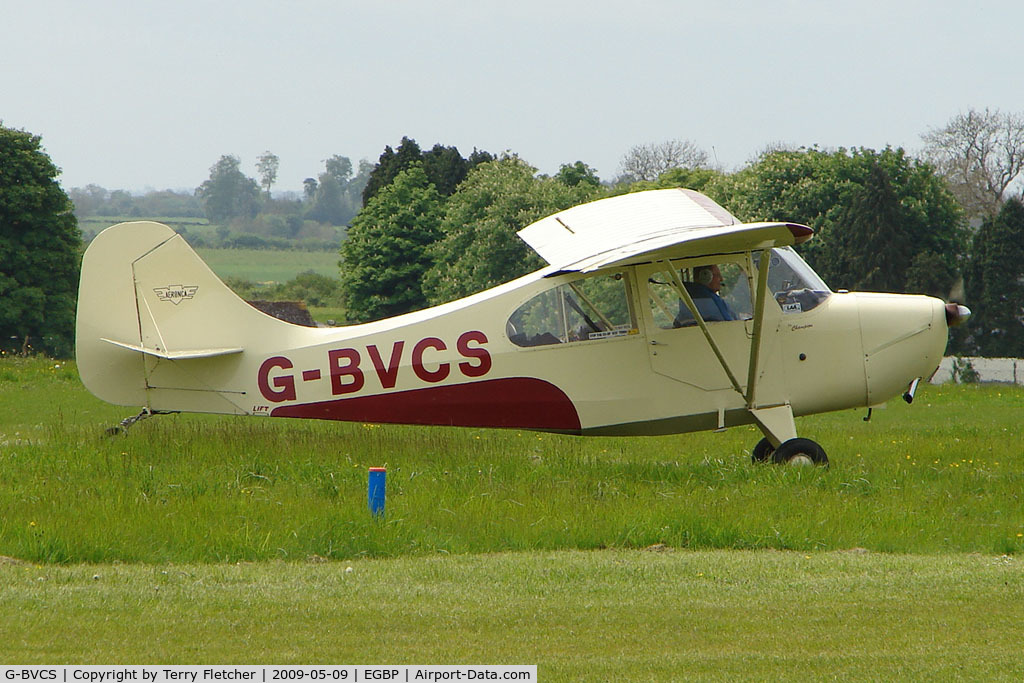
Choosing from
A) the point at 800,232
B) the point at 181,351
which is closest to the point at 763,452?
the point at 800,232

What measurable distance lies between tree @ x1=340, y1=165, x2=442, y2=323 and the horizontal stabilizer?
2342 inches

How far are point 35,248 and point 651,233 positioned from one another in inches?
1903

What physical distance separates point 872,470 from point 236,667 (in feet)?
27.5

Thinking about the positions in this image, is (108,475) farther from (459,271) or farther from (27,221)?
(459,271)

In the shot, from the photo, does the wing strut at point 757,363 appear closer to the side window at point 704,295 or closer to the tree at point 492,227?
the side window at point 704,295

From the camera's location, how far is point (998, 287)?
178 ft

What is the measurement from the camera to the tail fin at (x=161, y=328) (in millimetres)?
11742

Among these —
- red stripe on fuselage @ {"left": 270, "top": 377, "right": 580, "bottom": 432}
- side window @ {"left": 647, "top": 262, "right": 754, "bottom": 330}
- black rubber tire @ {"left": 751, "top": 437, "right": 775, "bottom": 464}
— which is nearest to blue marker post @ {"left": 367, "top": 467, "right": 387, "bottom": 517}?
red stripe on fuselage @ {"left": 270, "top": 377, "right": 580, "bottom": 432}

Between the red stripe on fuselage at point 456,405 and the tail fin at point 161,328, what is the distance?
0.85 m

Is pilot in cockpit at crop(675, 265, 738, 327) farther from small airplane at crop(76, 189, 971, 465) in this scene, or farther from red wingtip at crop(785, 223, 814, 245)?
red wingtip at crop(785, 223, 814, 245)

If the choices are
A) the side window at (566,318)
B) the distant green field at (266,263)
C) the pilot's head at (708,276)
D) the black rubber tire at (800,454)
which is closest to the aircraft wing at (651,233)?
the pilot's head at (708,276)

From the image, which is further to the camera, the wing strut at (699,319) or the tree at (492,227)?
the tree at (492,227)

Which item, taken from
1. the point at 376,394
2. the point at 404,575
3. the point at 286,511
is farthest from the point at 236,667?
the point at 376,394

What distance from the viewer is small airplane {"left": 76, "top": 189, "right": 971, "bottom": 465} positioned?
11.8 meters
